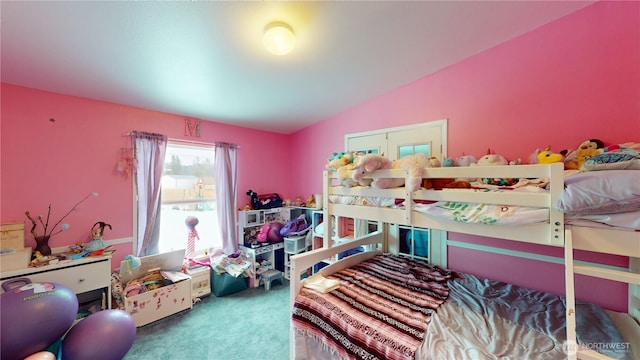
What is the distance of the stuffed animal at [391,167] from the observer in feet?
4.80

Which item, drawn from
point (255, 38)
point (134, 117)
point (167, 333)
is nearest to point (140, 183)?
point (134, 117)

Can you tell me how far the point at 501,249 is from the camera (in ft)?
6.67

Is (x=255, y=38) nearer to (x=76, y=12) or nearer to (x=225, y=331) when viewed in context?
(x=76, y=12)

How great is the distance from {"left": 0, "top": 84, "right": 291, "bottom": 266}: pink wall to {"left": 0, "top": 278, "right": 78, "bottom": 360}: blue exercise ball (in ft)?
2.66

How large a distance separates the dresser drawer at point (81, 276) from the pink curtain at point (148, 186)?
1.55ft

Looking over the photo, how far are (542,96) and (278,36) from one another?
212 centimetres

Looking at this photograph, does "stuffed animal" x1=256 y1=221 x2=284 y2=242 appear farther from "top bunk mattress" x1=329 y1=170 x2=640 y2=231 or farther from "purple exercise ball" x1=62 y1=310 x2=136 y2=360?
"top bunk mattress" x1=329 y1=170 x2=640 y2=231

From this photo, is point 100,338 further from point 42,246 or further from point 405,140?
point 405,140

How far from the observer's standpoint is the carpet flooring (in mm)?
1968

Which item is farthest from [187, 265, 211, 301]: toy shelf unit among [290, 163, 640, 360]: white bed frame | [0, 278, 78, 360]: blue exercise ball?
[290, 163, 640, 360]: white bed frame

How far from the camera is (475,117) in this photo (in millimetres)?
2168

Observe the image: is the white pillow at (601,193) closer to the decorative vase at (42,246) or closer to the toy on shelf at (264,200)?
the toy on shelf at (264,200)

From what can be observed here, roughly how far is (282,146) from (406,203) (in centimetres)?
291

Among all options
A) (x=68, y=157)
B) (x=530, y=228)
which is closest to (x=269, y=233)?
(x=68, y=157)
